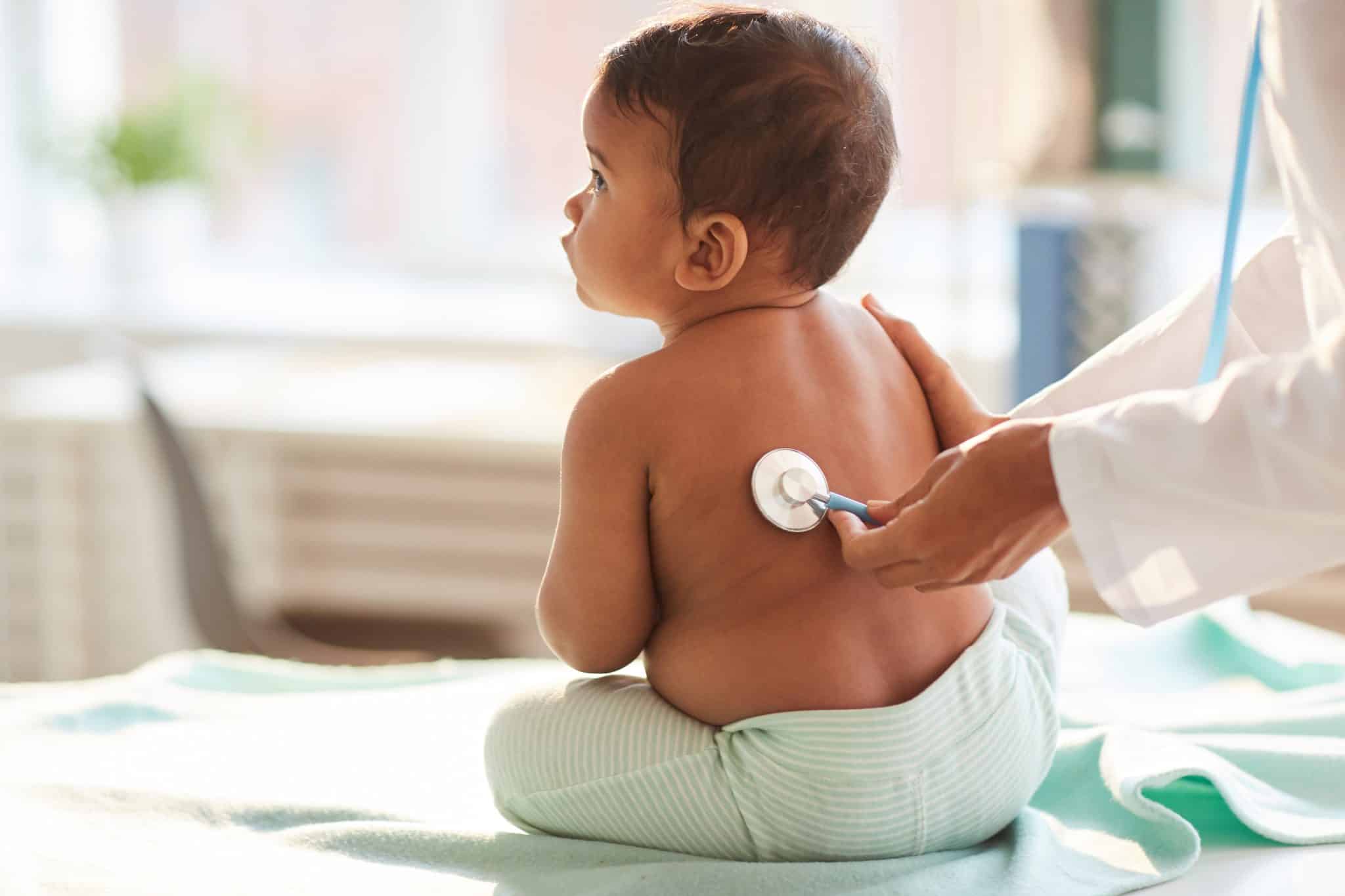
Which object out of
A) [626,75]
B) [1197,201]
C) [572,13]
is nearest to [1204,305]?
[626,75]

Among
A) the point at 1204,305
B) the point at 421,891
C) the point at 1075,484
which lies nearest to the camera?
the point at 1075,484

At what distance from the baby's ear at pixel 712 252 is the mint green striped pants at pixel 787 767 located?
244mm

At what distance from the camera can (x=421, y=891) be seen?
2.91 ft

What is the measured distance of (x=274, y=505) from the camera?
264 centimetres

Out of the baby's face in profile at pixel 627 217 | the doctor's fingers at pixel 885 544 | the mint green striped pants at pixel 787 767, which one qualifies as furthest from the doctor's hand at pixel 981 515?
the baby's face in profile at pixel 627 217

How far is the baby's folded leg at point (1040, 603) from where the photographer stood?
40.2 inches

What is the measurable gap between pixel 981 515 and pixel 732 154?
0.27 metres

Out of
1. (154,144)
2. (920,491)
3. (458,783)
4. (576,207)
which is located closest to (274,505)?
(154,144)

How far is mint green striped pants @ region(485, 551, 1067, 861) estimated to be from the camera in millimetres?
891

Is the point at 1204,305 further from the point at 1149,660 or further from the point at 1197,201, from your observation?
the point at 1197,201

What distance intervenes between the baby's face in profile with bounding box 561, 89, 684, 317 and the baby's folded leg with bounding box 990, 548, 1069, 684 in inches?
12.3

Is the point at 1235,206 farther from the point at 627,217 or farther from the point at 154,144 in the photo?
the point at 154,144

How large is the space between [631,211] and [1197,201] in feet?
5.01

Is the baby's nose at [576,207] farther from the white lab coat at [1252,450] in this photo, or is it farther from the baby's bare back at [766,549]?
the white lab coat at [1252,450]
